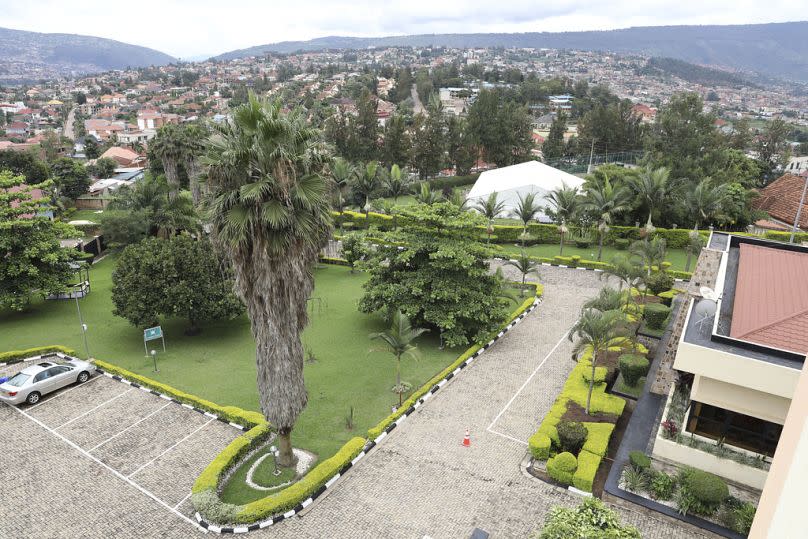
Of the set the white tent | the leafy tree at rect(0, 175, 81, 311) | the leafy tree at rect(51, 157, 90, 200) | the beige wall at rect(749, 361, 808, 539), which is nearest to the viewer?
the beige wall at rect(749, 361, 808, 539)

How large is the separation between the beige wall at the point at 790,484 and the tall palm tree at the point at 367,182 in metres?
35.5

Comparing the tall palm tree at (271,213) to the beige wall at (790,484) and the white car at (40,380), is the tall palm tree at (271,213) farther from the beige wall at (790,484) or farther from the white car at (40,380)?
the white car at (40,380)

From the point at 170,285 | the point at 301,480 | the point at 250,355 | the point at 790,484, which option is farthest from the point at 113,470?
the point at 790,484

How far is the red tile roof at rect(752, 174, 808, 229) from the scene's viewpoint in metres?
39.1

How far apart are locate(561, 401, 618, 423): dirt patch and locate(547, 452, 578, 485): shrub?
93.8 inches

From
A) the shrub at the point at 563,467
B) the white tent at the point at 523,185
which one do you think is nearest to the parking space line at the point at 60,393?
the shrub at the point at 563,467

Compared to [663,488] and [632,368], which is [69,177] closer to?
[632,368]

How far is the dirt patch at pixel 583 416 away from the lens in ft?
52.2

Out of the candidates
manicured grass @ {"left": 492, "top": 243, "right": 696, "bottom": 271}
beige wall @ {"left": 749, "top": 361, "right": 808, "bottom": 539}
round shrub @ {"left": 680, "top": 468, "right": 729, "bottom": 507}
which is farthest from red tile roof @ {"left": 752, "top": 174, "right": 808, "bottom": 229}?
beige wall @ {"left": 749, "top": 361, "right": 808, "bottom": 539}

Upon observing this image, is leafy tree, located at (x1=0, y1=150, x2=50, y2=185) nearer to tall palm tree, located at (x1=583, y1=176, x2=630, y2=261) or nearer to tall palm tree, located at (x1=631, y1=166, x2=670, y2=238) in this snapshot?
tall palm tree, located at (x1=583, y1=176, x2=630, y2=261)

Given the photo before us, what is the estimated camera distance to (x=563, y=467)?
1352 centimetres

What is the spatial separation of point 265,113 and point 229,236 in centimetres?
266

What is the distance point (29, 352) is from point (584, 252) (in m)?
31.0

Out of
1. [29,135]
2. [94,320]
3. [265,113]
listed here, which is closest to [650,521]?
[265,113]
